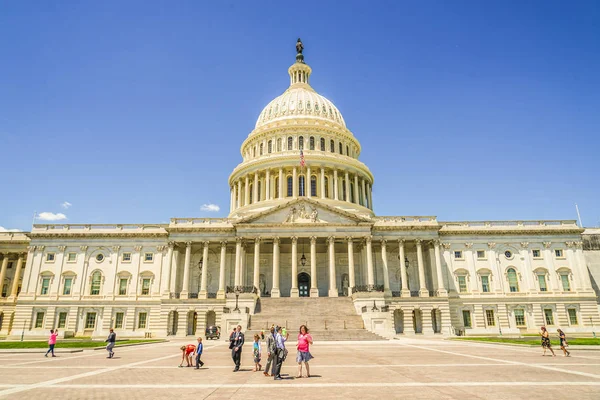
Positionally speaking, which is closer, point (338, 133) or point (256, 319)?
point (256, 319)

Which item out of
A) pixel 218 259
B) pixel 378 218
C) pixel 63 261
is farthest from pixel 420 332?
pixel 63 261

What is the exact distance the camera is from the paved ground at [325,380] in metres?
10.9

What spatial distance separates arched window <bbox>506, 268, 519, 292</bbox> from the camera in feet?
179

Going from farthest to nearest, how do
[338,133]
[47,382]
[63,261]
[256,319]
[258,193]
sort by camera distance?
[338,133]
[258,193]
[63,261]
[256,319]
[47,382]

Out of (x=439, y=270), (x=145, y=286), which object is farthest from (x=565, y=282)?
(x=145, y=286)

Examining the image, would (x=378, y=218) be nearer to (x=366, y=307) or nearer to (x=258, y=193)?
(x=366, y=307)

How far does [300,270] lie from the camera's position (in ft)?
188

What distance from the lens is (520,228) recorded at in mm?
56406

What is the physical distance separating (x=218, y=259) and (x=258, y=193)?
15858mm

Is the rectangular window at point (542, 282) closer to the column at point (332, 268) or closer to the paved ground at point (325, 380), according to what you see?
the column at point (332, 268)

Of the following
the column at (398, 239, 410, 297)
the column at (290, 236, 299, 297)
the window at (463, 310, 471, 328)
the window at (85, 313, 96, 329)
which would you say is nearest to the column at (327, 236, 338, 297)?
the column at (290, 236, 299, 297)

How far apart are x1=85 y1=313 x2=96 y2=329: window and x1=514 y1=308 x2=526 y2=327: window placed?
181 ft

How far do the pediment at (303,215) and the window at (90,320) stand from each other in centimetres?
2350

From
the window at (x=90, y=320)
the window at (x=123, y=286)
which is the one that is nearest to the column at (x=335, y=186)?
the window at (x=123, y=286)
